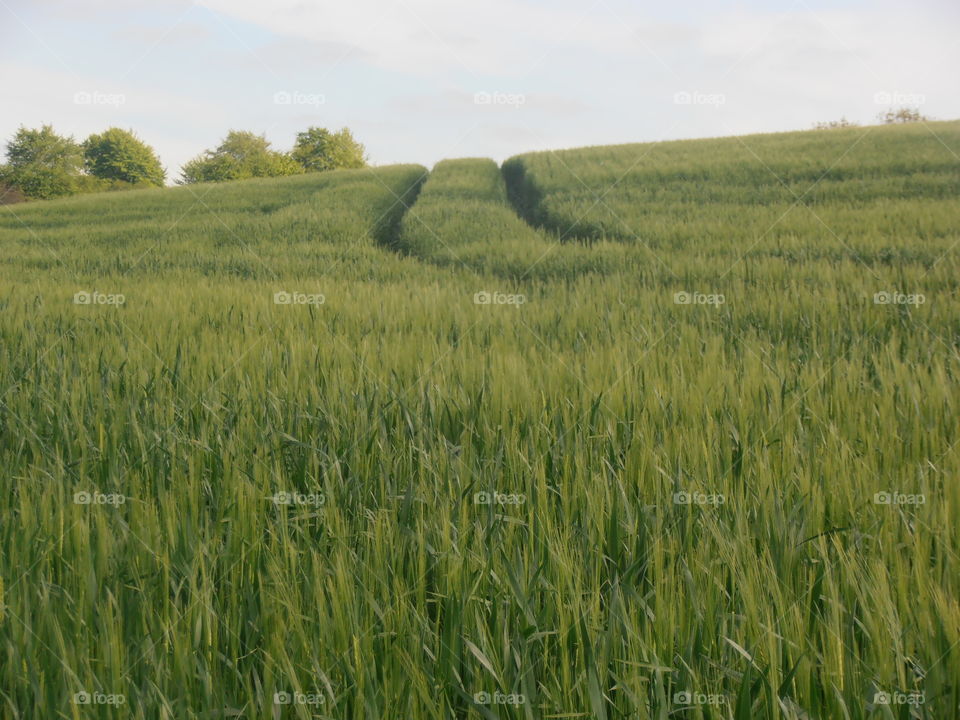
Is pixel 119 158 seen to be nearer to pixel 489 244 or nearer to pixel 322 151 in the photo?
pixel 322 151

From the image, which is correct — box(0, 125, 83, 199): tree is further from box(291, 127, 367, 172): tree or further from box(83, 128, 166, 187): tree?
box(291, 127, 367, 172): tree

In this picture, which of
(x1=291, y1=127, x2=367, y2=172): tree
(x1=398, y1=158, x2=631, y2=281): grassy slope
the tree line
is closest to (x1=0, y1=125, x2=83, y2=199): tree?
the tree line

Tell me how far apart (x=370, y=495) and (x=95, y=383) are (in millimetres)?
1743

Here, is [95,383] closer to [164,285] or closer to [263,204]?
[164,285]

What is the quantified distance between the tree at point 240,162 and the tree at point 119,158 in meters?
3.26

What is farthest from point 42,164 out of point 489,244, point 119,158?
point 489,244

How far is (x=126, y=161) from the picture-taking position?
49.8m

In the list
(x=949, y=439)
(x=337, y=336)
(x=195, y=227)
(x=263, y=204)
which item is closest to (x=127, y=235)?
(x=195, y=227)

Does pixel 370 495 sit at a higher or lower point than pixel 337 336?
lower

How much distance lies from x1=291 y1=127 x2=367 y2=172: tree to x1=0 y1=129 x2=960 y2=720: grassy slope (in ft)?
182

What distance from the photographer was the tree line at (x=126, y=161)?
4578cm

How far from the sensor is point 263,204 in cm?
1706

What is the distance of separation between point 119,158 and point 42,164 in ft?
18.6

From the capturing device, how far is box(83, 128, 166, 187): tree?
164 feet
